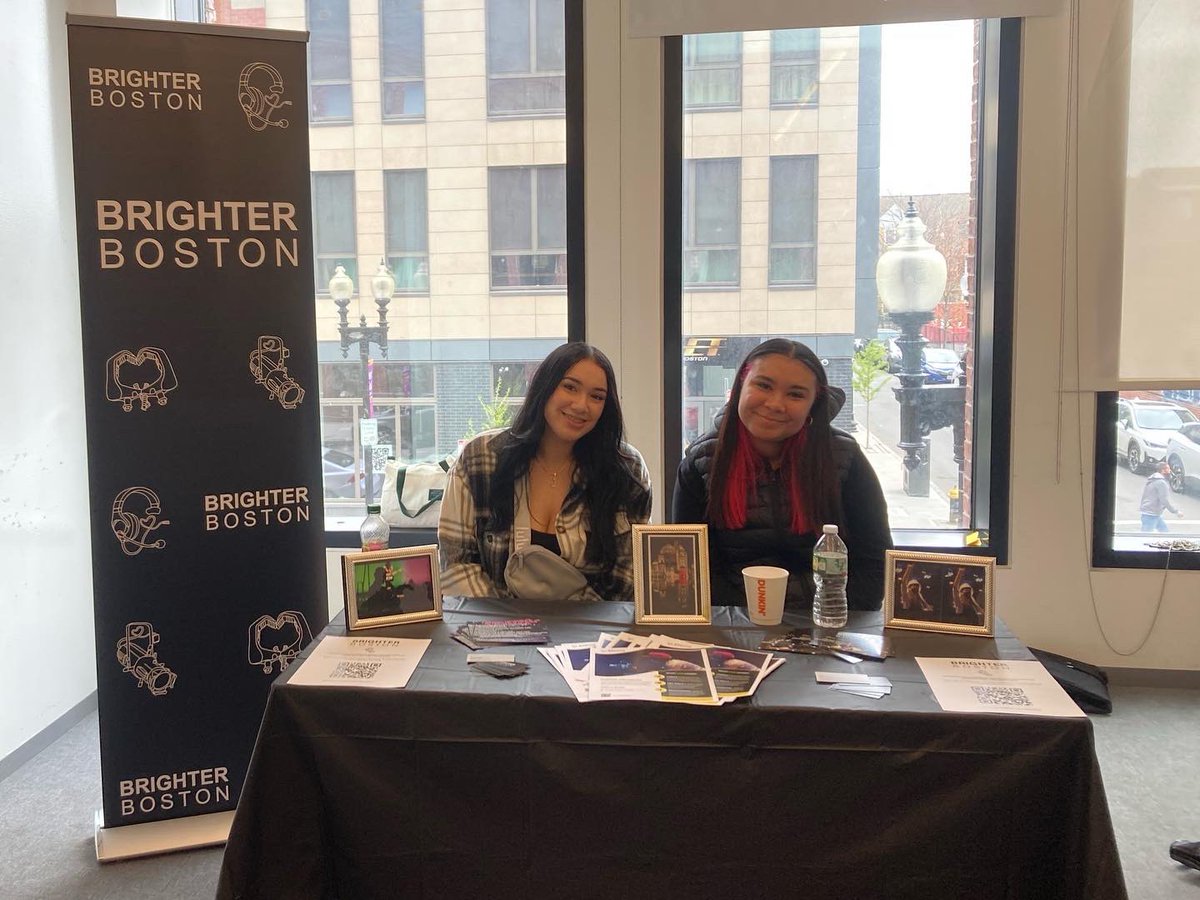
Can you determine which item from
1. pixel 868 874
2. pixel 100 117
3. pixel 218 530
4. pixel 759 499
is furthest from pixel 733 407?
pixel 100 117

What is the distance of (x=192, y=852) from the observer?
7.31 ft

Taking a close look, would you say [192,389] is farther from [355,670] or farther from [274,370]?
[355,670]

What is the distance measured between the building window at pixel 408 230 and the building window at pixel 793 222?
1309 millimetres

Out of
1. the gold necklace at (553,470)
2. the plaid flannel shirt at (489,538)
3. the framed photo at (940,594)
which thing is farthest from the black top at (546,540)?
the framed photo at (940,594)

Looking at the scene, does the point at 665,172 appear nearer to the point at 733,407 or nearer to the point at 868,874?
the point at 733,407

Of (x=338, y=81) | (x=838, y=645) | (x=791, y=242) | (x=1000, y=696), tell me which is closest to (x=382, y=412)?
(x=338, y=81)

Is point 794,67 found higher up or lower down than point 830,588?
higher up

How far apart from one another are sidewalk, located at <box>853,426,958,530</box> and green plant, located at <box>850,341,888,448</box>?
0.48ft

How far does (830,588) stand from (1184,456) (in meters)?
2.24

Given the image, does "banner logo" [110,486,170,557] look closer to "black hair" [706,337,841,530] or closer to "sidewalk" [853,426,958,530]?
"black hair" [706,337,841,530]

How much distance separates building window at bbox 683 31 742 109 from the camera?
3.29m

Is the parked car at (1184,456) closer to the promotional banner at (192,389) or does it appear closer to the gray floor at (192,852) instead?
the gray floor at (192,852)

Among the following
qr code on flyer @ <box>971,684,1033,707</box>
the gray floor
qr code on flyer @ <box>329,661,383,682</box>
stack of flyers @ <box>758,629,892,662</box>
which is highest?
stack of flyers @ <box>758,629,892,662</box>

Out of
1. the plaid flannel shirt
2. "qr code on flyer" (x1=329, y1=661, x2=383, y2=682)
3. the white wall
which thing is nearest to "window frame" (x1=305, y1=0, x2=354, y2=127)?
the white wall
